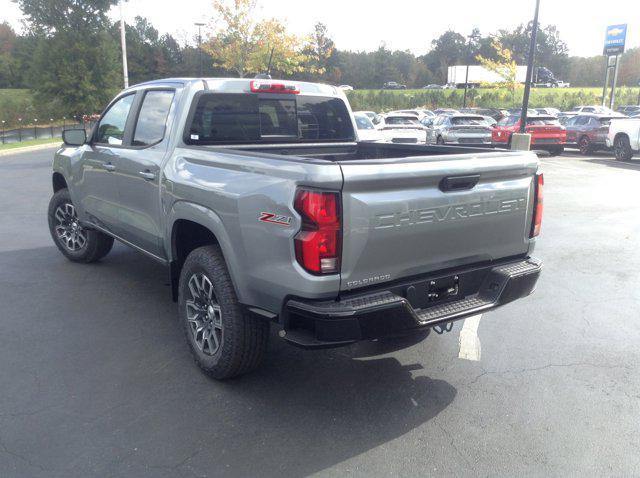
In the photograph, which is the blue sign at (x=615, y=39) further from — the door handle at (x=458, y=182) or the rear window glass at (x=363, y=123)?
the door handle at (x=458, y=182)

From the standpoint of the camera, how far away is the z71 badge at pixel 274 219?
10.2 feet

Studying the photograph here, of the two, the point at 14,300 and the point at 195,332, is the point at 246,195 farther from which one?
the point at 14,300

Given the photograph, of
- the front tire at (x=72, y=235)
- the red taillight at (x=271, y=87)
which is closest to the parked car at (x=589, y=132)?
the red taillight at (x=271, y=87)

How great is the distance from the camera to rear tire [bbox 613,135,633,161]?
62.6 ft

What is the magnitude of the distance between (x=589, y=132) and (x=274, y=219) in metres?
22.1

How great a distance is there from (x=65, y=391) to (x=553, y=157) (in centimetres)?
2110

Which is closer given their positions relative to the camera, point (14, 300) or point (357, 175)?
point (357, 175)

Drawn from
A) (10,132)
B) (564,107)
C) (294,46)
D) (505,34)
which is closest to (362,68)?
(505,34)

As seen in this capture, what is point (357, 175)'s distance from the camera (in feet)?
9.87

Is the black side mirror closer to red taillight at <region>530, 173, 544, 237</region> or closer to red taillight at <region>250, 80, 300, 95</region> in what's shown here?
red taillight at <region>250, 80, 300, 95</region>

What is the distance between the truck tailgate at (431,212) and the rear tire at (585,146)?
2053 cm

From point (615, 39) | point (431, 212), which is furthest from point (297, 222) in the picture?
point (615, 39)

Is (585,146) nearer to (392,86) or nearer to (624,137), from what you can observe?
(624,137)

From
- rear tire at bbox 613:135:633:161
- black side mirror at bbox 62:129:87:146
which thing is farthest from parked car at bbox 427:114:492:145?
black side mirror at bbox 62:129:87:146
